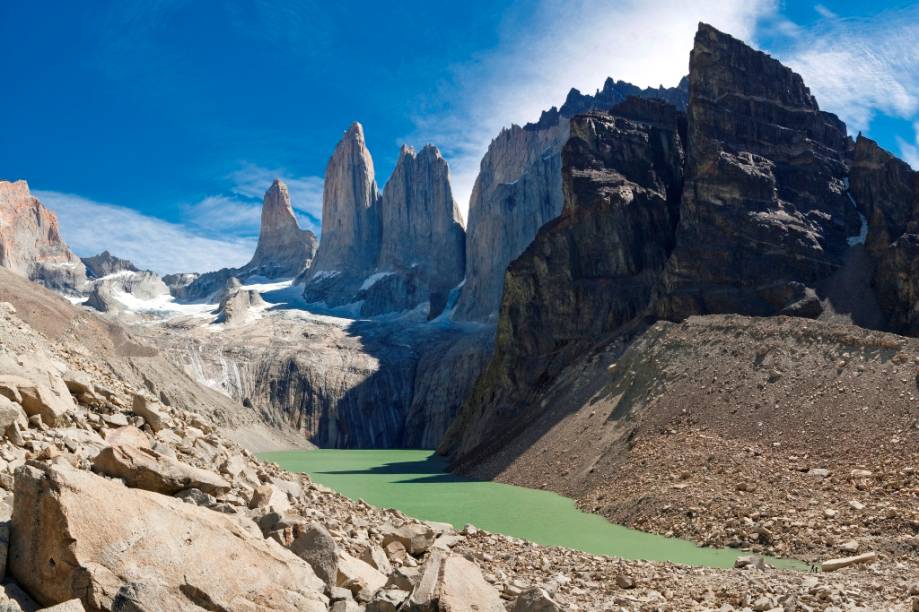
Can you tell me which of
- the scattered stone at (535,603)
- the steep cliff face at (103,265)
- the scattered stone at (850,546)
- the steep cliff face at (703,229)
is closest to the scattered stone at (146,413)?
the scattered stone at (535,603)

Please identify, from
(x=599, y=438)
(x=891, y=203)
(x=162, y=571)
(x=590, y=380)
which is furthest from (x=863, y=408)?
(x=891, y=203)

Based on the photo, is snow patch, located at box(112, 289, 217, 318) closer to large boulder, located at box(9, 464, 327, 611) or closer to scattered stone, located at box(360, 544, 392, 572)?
scattered stone, located at box(360, 544, 392, 572)

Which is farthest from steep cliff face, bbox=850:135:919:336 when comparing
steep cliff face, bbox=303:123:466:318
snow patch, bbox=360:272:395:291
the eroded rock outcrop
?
the eroded rock outcrop

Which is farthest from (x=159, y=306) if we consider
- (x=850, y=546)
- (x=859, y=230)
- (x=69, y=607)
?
(x=69, y=607)

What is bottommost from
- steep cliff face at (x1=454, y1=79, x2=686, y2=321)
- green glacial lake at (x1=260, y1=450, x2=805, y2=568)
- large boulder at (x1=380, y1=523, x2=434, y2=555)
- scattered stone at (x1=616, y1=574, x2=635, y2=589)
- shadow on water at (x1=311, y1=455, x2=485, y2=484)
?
shadow on water at (x1=311, y1=455, x2=485, y2=484)

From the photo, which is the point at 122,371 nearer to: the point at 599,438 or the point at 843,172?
the point at 599,438
